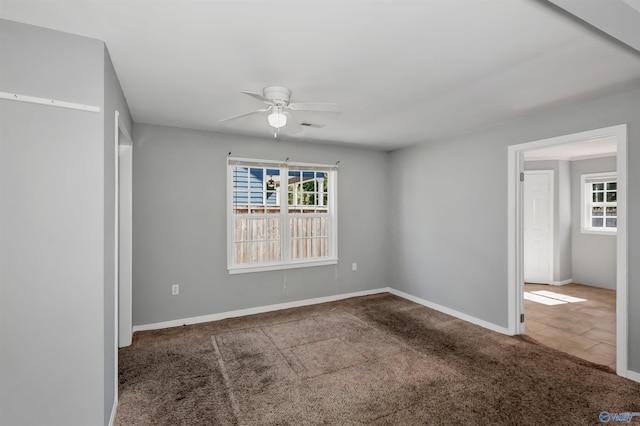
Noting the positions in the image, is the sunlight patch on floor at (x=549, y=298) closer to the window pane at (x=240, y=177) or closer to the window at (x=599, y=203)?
the window at (x=599, y=203)

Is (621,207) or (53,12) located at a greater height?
(53,12)

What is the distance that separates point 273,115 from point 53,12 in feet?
4.55

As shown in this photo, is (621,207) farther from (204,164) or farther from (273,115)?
(204,164)

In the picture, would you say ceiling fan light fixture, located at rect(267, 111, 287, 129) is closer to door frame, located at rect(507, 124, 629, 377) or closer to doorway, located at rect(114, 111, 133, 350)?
doorway, located at rect(114, 111, 133, 350)

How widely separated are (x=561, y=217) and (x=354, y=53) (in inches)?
237

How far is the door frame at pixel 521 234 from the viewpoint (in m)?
2.78

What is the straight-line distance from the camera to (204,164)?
417 cm

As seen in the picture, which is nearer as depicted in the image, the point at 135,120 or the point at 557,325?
the point at 135,120

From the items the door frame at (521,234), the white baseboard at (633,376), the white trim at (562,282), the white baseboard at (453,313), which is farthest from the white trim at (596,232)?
the white baseboard at (633,376)

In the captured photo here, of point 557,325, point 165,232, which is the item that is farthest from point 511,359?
point 165,232

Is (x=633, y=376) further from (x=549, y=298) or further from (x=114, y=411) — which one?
(x=114, y=411)

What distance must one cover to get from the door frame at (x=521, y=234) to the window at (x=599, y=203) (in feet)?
11.7

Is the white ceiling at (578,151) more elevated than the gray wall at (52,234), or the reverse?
the white ceiling at (578,151)

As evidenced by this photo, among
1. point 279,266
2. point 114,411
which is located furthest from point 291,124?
point 114,411
